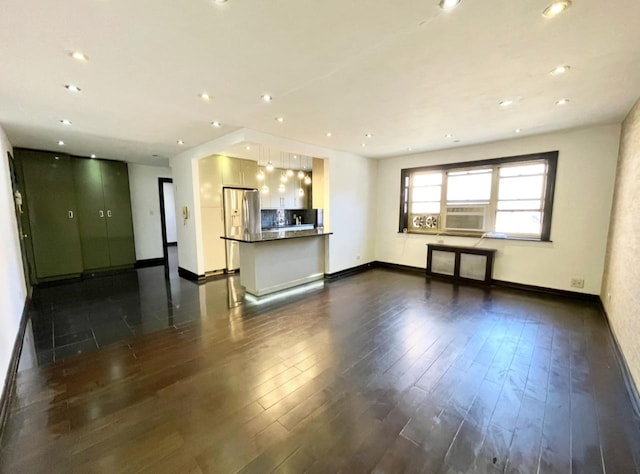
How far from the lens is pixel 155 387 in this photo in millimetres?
2090

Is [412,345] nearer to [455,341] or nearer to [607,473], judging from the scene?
[455,341]

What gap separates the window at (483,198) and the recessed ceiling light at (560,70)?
252 cm

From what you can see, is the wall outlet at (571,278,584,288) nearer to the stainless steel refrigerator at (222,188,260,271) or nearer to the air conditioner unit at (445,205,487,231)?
the air conditioner unit at (445,205,487,231)

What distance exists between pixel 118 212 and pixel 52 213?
1142mm

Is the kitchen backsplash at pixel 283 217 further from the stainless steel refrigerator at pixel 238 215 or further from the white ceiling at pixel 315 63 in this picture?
the white ceiling at pixel 315 63

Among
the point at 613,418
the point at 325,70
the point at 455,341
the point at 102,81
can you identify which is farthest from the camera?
the point at 455,341

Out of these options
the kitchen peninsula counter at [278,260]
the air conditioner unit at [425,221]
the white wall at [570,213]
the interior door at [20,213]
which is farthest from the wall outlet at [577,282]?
the interior door at [20,213]

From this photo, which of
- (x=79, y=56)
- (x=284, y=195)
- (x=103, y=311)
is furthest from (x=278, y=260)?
(x=284, y=195)

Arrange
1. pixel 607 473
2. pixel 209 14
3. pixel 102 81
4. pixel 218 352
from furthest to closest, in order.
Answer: pixel 218 352, pixel 102 81, pixel 209 14, pixel 607 473

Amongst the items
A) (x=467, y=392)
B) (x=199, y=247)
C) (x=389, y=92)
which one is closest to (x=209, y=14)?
(x=389, y=92)

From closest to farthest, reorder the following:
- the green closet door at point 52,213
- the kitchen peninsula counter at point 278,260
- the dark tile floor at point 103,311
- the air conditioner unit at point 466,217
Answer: the dark tile floor at point 103,311
the kitchen peninsula counter at point 278,260
the green closet door at point 52,213
the air conditioner unit at point 466,217

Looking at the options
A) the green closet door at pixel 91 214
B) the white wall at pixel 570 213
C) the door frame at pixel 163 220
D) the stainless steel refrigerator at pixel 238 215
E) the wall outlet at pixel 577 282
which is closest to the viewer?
the white wall at pixel 570 213

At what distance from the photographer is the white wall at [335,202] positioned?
5.14 m

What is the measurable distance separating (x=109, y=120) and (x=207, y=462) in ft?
13.3
